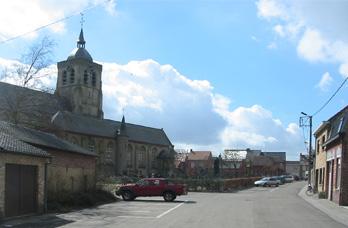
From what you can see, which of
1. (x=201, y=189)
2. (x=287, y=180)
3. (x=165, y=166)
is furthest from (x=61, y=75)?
(x=201, y=189)

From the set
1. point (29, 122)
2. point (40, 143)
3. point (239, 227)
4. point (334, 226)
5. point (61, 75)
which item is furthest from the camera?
point (61, 75)

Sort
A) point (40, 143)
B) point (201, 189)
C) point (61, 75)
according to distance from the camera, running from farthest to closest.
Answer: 1. point (61, 75)
2. point (201, 189)
3. point (40, 143)

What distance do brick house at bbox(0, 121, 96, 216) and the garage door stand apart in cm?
5

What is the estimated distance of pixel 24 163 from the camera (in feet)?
72.9

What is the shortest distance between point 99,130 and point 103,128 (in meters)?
Result: 2.27

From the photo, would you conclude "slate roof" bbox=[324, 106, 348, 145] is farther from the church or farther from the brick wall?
the church

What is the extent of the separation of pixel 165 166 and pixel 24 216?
98.0 meters

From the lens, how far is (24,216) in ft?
71.7

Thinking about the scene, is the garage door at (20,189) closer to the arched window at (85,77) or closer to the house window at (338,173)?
the house window at (338,173)

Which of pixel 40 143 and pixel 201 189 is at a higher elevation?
pixel 40 143

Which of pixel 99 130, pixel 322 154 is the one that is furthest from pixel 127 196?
pixel 99 130

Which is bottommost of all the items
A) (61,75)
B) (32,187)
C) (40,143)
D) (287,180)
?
(287,180)

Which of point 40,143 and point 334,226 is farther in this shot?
point 40,143

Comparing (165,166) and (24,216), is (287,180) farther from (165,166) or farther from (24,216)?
(24,216)
